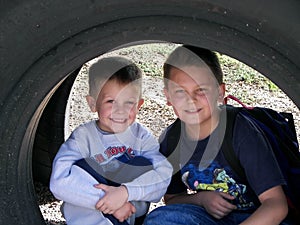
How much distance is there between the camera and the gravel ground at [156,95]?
3.49 metres

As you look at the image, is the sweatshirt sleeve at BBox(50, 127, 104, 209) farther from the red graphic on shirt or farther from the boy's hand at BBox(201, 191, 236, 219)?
the boy's hand at BBox(201, 191, 236, 219)

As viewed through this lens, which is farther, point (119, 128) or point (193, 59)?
point (119, 128)

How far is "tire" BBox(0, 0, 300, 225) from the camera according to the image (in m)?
1.74

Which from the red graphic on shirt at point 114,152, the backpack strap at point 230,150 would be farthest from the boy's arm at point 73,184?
the backpack strap at point 230,150

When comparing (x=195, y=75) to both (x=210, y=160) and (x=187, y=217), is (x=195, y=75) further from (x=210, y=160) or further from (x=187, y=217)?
(x=187, y=217)

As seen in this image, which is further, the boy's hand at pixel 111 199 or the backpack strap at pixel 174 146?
the backpack strap at pixel 174 146

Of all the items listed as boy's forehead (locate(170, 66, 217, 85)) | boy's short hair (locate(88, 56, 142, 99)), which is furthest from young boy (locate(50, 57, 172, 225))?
boy's forehead (locate(170, 66, 217, 85))

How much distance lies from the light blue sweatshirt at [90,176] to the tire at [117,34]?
0.37m

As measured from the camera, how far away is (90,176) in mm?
2281

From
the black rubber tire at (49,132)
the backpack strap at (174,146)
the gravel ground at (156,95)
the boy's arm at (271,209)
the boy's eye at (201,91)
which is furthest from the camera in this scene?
the gravel ground at (156,95)

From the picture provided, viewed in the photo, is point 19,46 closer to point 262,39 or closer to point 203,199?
point 262,39

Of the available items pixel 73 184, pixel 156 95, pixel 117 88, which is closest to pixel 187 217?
pixel 73 184

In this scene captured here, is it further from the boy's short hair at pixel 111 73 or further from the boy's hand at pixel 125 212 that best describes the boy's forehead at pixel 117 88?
the boy's hand at pixel 125 212

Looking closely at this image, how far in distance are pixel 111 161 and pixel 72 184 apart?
0.23m
